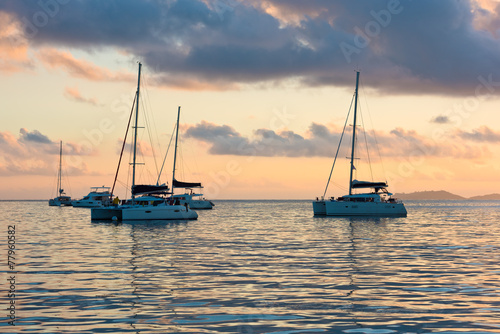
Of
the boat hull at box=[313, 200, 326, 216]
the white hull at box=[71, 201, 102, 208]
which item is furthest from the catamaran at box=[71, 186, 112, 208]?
the boat hull at box=[313, 200, 326, 216]

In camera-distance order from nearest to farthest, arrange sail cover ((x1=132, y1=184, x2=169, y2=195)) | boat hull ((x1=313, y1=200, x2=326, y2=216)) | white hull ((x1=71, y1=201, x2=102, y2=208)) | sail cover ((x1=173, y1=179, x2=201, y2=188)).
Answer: sail cover ((x1=132, y1=184, x2=169, y2=195))
boat hull ((x1=313, y1=200, x2=326, y2=216))
sail cover ((x1=173, y1=179, x2=201, y2=188))
white hull ((x1=71, y1=201, x2=102, y2=208))

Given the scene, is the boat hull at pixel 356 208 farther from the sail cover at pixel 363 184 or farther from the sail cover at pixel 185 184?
the sail cover at pixel 185 184

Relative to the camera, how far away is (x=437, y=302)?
19109 millimetres

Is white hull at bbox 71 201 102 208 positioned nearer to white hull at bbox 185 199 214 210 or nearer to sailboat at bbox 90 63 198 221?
white hull at bbox 185 199 214 210

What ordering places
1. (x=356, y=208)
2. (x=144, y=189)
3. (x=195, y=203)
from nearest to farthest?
(x=144, y=189), (x=356, y=208), (x=195, y=203)

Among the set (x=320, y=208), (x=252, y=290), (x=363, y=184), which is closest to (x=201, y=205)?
(x=320, y=208)

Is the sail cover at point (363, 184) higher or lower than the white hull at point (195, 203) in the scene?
higher

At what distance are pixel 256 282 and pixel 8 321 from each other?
9.95 metres

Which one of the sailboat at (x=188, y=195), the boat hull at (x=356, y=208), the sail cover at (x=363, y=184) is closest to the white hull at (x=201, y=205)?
the sailboat at (x=188, y=195)

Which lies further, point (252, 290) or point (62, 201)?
point (62, 201)

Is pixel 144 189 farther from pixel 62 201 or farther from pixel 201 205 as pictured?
pixel 62 201

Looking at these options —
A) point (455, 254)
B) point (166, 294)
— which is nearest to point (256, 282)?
point (166, 294)

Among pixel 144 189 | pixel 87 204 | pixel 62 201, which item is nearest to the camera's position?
pixel 144 189

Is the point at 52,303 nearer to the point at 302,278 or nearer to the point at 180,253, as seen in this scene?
the point at 302,278
